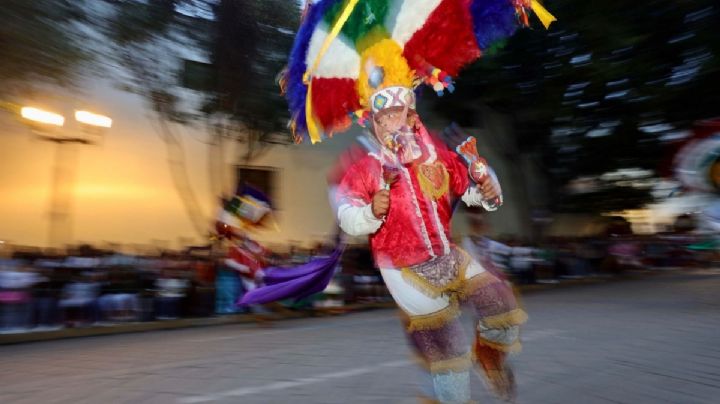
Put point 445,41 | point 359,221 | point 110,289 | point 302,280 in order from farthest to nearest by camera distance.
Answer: point 110,289
point 302,280
point 445,41
point 359,221

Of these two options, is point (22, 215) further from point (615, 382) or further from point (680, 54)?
point (680, 54)

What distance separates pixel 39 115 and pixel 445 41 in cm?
821

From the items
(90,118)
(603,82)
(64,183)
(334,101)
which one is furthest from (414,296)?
(64,183)

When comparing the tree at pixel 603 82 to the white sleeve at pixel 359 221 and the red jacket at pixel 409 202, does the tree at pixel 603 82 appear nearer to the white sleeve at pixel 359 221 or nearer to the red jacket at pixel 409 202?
the red jacket at pixel 409 202

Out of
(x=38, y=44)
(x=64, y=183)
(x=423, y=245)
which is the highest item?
(x=38, y=44)

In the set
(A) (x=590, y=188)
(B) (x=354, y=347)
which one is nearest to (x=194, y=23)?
(B) (x=354, y=347)

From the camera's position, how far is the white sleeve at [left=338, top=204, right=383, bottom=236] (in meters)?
2.99

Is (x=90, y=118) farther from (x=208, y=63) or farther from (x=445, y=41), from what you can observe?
(x=445, y=41)

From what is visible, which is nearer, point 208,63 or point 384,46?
point 384,46

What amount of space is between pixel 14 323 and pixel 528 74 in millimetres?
11163

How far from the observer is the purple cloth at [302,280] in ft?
11.1

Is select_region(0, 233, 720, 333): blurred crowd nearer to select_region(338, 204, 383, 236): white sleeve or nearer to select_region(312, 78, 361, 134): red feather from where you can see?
select_region(312, 78, 361, 134): red feather

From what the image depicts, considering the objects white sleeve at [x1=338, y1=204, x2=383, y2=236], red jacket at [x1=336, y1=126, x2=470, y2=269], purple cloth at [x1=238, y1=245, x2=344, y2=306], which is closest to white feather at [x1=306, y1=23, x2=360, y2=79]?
red jacket at [x1=336, y1=126, x2=470, y2=269]

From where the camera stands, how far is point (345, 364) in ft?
19.2
